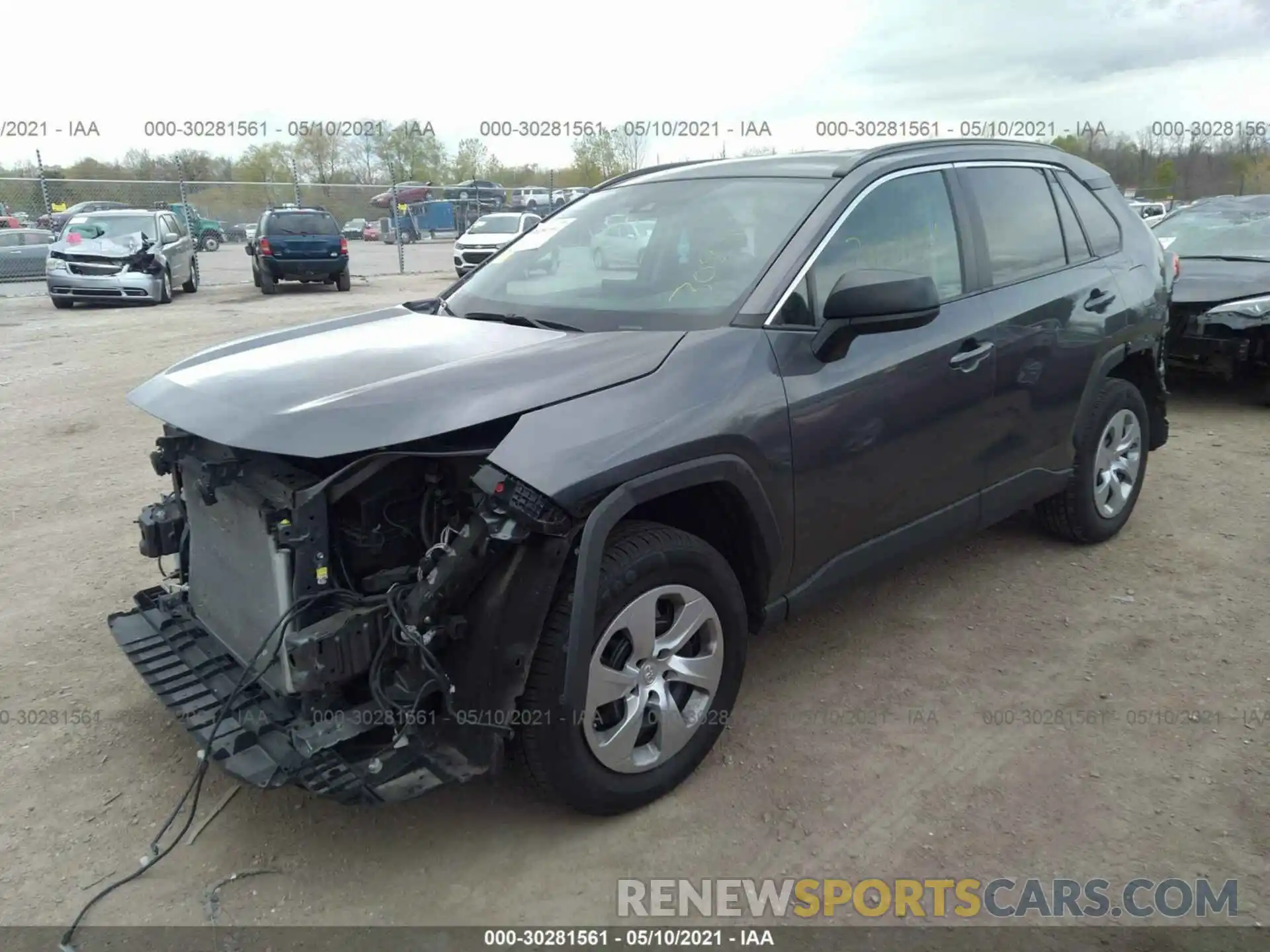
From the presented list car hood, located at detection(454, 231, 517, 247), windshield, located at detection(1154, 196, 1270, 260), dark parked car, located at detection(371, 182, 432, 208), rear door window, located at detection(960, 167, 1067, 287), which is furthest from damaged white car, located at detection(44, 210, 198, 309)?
rear door window, located at detection(960, 167, 1067, 287)

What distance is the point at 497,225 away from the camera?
880 inches

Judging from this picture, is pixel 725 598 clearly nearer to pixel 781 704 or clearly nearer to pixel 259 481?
pixel 781 704

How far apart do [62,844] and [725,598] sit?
6.95ft

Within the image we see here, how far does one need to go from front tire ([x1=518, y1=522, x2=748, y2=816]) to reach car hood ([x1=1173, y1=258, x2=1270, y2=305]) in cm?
612

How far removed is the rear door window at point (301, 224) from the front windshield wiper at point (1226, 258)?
1555 cm

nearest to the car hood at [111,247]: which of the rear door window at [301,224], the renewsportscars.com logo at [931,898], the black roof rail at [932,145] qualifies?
the rear door window at [301,224]

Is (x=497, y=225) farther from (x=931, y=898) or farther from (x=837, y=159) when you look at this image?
(x=931, y=898)

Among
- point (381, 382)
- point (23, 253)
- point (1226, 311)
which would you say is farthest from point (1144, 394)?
point (23, 253)

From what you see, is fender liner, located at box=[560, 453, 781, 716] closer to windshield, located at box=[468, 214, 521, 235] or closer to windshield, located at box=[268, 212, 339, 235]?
windshield, located at box=[268, 212, 339, 235]

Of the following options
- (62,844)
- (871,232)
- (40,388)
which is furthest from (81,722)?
(40,388)

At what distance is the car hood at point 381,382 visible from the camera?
2.51m

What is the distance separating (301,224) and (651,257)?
1725 centimetres

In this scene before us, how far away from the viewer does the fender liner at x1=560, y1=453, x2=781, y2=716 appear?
247 cm

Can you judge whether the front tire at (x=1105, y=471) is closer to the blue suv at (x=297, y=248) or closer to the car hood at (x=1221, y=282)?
the car hood at (x=1221, y=282)
